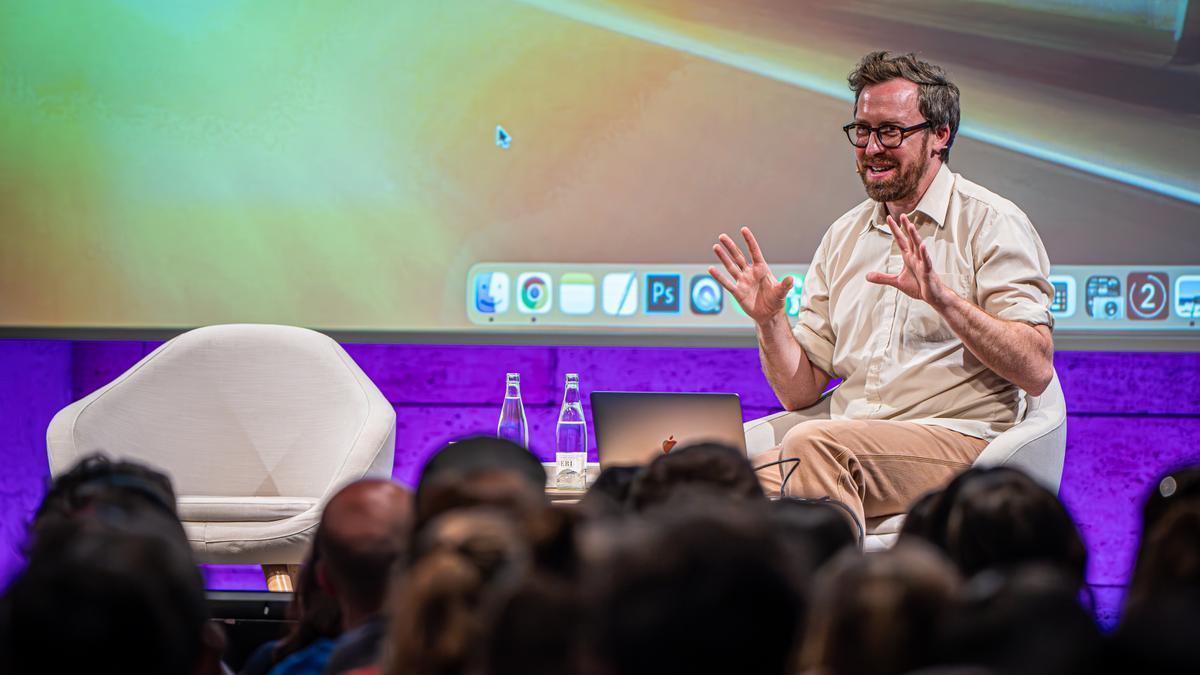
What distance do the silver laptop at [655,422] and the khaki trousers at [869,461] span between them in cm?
13

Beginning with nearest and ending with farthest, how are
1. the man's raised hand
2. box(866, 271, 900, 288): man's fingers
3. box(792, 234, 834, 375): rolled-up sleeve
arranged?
box(866, 271, 900, 288): man's fingers → the man's raised hand → box(792, 234, 834, 375): rolled-up sleeve

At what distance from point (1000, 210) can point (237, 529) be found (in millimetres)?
1964

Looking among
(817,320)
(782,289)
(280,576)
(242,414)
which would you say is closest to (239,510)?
(280,576)

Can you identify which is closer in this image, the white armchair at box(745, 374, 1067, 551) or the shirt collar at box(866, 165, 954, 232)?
the white armchair at box(745, 374, 1067, 551)

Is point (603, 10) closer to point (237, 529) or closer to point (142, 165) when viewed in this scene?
point (142, 165)

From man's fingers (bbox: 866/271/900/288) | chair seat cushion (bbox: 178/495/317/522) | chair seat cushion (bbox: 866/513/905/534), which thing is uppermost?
man's fingers (bbox: 866/271/900/288)

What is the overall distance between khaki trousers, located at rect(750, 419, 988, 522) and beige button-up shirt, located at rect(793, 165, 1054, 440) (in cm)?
11

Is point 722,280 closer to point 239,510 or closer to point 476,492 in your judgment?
point 239,510

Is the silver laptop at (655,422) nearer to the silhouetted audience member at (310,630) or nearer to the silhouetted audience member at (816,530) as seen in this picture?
the silhouetted audience member at (310,630)

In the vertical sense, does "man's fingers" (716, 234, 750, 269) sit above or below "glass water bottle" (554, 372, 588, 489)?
above

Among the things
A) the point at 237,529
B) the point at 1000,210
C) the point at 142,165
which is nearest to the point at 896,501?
the point at 1000,210

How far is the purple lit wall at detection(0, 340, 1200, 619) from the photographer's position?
3875 millimetres

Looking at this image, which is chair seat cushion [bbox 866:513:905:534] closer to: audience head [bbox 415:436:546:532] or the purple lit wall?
the purple lit wall

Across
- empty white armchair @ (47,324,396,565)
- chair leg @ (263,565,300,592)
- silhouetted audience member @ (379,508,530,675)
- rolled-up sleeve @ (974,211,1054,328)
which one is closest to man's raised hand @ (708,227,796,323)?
rolled-up sleeve @ (974,211,1054,328)
